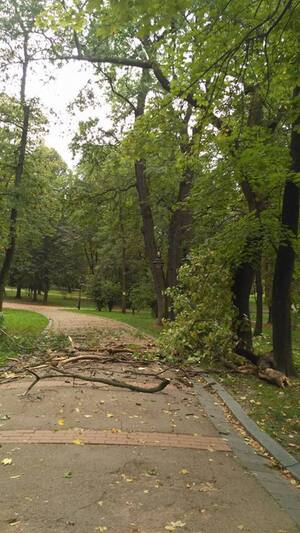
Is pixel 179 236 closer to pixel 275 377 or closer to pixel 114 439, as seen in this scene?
pixel 275 377

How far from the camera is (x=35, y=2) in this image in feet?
47.9

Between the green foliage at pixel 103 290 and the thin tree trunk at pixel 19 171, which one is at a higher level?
the thin tree trunk at pixel 19 171

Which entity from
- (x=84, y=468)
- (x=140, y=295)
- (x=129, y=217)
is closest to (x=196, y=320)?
(x=84, y=468)

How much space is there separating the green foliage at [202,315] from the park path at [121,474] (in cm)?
376

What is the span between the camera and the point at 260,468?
493cm

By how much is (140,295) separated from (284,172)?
25.0 metres

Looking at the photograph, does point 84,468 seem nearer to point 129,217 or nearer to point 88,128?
point 88,128

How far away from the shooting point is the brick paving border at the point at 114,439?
17.3 feet

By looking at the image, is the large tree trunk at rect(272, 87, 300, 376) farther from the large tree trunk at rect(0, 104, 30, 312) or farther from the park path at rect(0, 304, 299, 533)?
the large tree trunk at rect(0, 104, 30, 312)

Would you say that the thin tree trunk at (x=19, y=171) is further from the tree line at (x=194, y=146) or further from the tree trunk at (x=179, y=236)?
the tree trunk at (x=179, y=236)

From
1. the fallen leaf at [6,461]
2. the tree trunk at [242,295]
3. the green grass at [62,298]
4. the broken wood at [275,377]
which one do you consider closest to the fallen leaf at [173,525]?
the fallen leaf at [6,461]

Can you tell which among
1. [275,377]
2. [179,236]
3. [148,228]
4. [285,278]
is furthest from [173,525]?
[148,228]

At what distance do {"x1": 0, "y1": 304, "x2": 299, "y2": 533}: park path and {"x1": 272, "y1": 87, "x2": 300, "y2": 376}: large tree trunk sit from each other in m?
3.61

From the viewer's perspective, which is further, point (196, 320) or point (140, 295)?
point (140, 295)
